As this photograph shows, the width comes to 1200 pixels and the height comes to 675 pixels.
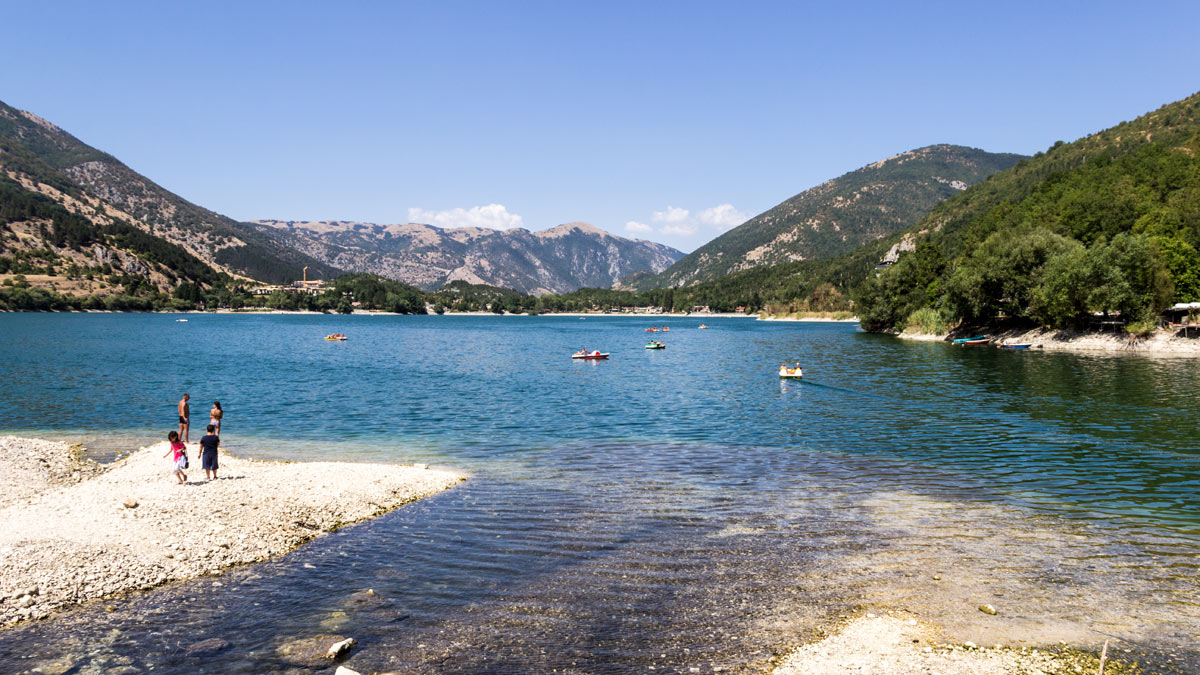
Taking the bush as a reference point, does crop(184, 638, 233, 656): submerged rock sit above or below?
below

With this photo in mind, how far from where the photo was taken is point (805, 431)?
4006 cm

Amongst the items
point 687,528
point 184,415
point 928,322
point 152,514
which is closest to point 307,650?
point 152,514

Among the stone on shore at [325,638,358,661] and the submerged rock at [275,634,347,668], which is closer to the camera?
the submerged rock at [275,634,347,668]

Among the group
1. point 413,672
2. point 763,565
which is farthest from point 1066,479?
point 413,672

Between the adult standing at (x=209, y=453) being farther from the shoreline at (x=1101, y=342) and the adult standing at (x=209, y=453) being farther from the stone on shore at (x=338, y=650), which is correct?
the shoreline at (x=1101, y=342)

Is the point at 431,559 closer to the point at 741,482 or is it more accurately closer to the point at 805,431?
the point at 741,482

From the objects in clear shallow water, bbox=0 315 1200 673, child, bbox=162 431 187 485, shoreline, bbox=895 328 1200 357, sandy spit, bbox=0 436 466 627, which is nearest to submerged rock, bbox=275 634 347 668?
clear shallow water, bbox=0 315 1200 673

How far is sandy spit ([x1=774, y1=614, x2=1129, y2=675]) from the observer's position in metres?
11.5

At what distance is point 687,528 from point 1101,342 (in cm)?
10955

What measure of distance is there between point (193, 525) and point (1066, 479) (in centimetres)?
3296

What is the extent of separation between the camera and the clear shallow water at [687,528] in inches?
520

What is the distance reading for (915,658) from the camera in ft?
39.4

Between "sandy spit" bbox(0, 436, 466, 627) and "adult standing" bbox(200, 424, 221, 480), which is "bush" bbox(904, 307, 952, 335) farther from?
"adult standing" bbox(200, 424, 221, 480)

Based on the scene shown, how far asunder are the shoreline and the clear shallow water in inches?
1927
